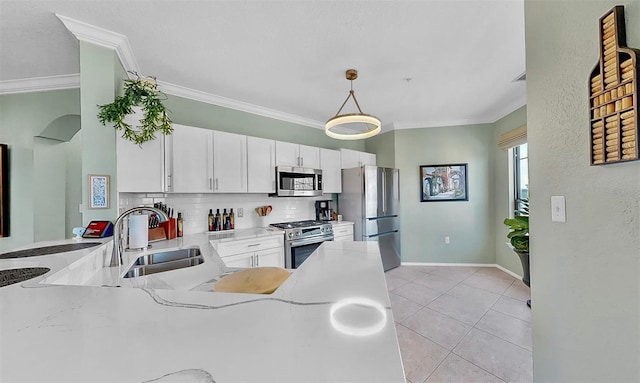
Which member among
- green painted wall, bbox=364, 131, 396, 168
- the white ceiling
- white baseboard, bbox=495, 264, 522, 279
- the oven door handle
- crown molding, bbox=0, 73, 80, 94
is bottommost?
white baseboard, bbox=495, 264, 522, 279

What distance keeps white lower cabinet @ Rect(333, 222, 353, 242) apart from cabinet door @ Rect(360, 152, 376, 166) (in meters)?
1.28

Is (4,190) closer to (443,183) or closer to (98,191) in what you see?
(98,191)

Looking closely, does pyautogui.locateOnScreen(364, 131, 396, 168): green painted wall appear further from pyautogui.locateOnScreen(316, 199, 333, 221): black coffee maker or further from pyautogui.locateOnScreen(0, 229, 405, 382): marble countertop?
pyautogui.locateOnScreen(0, 229, 405, 382): marble countertop

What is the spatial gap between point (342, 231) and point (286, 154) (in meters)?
1.43

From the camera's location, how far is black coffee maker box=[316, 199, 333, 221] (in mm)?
3973

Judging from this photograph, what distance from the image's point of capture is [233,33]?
1.93 meters

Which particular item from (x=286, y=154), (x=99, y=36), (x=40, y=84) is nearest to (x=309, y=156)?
(x=286, y=154)

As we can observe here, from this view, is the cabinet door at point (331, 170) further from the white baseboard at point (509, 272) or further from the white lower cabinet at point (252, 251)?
the white baseboard at point (509, 272)

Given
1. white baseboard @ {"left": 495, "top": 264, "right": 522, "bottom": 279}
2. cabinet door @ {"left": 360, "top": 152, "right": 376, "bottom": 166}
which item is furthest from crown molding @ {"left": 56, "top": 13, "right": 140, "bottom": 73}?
white baseboard @ {"left": 495, "top": 264, "right": 522, "bottom": 279}

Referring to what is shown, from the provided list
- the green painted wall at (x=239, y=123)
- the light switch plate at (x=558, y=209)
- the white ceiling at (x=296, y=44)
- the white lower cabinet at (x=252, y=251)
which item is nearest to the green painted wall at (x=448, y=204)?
the white ceiling at (x=296, y=44)

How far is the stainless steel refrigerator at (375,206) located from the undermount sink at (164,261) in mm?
2431

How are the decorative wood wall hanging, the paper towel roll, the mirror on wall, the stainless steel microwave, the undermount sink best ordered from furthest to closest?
the stainless steel microwave < the mirror on wall < the paper towel roll < the undermount sink < the decorative wood wall hanging

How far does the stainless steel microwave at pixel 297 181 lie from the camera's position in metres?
3.23

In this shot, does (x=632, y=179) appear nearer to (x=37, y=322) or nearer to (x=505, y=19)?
(x=505, y=19)
